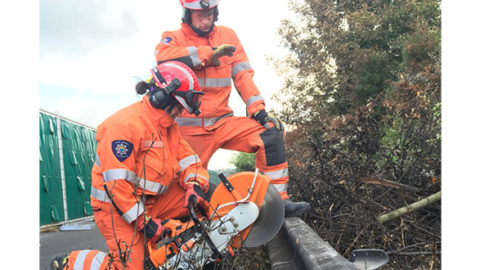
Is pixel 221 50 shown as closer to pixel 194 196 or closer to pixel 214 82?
pixel 214 82

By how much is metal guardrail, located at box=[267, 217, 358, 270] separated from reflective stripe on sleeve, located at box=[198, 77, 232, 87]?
1591mm

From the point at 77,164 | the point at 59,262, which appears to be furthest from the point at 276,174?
the point at 77,164

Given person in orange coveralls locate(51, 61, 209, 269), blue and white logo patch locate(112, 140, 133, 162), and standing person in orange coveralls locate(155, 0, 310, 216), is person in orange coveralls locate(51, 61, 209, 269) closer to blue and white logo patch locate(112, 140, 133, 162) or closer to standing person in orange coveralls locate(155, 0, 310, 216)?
blue and white logo patch locate(112, 140, 133, 162)

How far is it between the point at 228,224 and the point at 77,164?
321 inches

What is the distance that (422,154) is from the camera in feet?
13.0

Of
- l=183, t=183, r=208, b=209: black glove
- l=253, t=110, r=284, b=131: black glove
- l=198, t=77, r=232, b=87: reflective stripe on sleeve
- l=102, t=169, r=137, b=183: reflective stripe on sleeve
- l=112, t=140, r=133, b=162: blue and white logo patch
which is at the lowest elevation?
l=183, t=183, r=208, b=209: black glove

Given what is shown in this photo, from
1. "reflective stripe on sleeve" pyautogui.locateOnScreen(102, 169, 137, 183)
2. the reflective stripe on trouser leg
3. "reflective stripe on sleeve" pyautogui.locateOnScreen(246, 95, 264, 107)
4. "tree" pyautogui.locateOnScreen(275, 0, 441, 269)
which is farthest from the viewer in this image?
"reflective stripe on sleeve" pyautogui.locateOnScreen(246, 95, 264, 107)

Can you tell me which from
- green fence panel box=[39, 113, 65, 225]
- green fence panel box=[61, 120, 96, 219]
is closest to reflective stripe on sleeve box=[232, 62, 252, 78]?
green fence panel box=[39, 113, 65, 225]

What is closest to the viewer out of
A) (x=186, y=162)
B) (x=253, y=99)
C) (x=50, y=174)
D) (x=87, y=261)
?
(x=87, y=261)

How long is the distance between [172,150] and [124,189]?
706 millimetres

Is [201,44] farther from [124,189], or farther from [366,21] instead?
[366,21]

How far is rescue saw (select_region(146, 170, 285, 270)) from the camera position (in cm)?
283

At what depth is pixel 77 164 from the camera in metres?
10.0

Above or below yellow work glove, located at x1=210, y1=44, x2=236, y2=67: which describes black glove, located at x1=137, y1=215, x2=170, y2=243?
below
